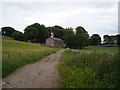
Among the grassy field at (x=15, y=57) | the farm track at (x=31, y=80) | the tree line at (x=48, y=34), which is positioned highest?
the tree line at (x=48, y=34)

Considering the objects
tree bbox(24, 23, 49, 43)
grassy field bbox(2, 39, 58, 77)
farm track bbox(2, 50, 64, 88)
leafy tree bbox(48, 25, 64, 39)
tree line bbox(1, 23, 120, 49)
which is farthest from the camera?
leafy tree bbox(48, 25, 64, 39)

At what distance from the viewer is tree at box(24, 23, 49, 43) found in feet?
228

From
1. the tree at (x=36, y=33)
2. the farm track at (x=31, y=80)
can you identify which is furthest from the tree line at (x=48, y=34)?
the farm track at (x=31, y=80)

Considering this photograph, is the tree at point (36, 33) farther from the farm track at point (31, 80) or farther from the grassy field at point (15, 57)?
the farm track at point (31, 80)

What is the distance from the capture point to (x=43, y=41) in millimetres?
79438

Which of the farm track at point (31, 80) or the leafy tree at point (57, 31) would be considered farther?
the leafy tree at point (57, 31)

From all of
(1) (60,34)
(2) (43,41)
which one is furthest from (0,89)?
(1) (60,34)

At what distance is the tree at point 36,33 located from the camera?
228ft

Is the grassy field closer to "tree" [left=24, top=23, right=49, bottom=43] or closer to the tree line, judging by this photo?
the tree line

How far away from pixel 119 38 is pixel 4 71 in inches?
267

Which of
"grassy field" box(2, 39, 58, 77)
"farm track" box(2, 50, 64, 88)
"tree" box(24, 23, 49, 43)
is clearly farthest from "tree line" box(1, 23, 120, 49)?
"farm track" box(2, 50, 64, 88)

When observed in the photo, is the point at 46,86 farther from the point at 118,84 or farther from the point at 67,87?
the point at 118,84

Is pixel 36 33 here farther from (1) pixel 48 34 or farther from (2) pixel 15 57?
(2) pixel 15 57

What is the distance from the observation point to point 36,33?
69.4 metres
